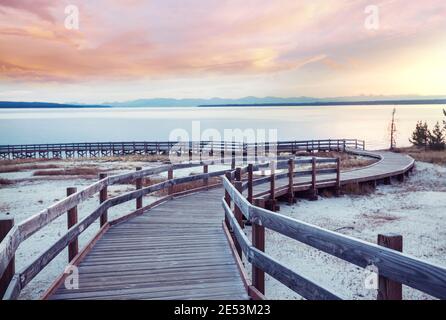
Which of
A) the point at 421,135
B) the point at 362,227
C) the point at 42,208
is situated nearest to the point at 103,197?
the point at 42,208

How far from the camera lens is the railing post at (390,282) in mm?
2453

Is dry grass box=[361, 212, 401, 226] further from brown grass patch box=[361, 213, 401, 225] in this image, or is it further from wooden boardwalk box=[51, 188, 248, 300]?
wooden boardwalk box=[51, 188, 248, 300]

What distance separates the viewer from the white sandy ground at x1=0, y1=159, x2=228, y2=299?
7512mm

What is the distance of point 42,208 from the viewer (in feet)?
44.3

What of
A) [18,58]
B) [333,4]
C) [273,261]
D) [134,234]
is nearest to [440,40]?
[333,4]

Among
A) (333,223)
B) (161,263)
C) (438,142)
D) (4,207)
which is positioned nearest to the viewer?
(161,263)

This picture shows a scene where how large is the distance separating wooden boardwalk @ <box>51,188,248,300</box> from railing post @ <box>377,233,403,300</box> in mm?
2124

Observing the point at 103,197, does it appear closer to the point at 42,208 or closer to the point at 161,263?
the point at 161,263

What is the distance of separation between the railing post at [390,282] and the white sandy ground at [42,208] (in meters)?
4.06

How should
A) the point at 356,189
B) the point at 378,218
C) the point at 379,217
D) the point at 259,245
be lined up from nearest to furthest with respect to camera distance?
the point at 259,245, the point at 378,218, the point at 379,217, the point at 356,189

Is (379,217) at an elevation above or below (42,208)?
below

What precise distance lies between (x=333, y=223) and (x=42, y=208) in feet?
32.1

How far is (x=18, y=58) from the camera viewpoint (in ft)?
33.2

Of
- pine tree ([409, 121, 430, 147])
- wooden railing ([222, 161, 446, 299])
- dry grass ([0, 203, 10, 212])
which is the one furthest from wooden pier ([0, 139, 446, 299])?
pine tree ([409, 121, 430, 147])
